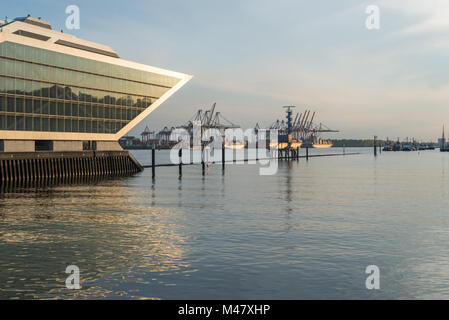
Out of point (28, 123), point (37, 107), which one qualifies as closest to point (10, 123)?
point (28, 123)

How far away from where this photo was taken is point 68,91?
8738 centimetres

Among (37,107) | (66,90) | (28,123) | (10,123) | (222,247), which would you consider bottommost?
(222,247)

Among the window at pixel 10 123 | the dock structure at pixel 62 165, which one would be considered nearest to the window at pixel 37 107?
the window at pixel 10 123

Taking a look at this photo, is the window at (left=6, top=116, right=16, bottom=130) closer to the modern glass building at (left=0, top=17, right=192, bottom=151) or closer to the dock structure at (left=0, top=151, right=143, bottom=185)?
the modern glass building at (left=0, top=17, right=192, bottom=151)

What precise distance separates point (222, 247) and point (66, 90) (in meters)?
66.2

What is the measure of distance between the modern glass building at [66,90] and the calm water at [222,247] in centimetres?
3054

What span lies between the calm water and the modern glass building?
30538 mm

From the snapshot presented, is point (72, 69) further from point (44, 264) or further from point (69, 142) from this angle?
point (44, 264)

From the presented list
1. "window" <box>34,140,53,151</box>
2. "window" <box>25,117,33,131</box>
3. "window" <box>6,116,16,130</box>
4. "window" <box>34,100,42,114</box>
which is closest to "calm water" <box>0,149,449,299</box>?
"window" <box>6,116,16,130</box>

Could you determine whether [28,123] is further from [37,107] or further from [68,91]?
[68,91]

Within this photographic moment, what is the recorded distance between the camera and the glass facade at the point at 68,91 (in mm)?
76625

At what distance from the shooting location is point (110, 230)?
33062 mm

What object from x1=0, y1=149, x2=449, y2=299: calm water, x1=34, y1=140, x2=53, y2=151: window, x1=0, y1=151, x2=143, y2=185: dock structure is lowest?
x1=0, y1=149, x2=449, y2=299: calm water

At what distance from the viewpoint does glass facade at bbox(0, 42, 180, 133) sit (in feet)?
251
